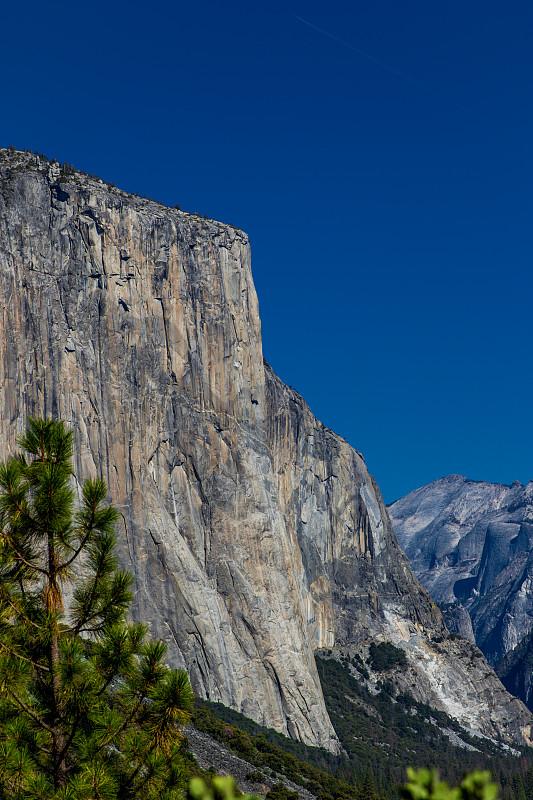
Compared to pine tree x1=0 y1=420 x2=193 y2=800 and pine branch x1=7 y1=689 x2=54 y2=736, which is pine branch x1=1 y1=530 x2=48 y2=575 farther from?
pine branch x1=7 y1=689 x2=54 y2=736

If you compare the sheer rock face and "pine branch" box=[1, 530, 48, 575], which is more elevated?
the sheer rock face

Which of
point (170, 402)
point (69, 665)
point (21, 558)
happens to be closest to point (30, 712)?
point (69, 665)

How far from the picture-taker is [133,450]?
120562 mm

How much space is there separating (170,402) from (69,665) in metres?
110

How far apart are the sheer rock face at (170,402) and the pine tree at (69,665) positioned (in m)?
91.1

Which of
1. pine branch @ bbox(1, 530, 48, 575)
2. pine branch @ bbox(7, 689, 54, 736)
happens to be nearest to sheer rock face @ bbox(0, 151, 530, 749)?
pine branch @ bbox(1, 530, 48, 575)

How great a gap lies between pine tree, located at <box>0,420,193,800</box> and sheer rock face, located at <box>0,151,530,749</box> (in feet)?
299

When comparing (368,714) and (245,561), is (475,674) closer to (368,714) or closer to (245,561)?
(368,714)

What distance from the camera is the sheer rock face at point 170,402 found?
383 feet

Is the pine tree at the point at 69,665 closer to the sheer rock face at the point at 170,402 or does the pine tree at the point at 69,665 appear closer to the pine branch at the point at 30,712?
the pine branch at the point at 30,712

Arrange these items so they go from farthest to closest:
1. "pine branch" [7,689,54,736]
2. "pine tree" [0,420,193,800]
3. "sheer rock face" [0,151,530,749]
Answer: "sheer rock face" [0,151,530,749] < "pine branch" [7,689,54,736] < "pine tree" [0,420,193,800]

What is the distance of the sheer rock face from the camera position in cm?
11681

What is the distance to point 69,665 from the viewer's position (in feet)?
57.8

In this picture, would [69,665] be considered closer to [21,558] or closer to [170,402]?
A: [21,558]
